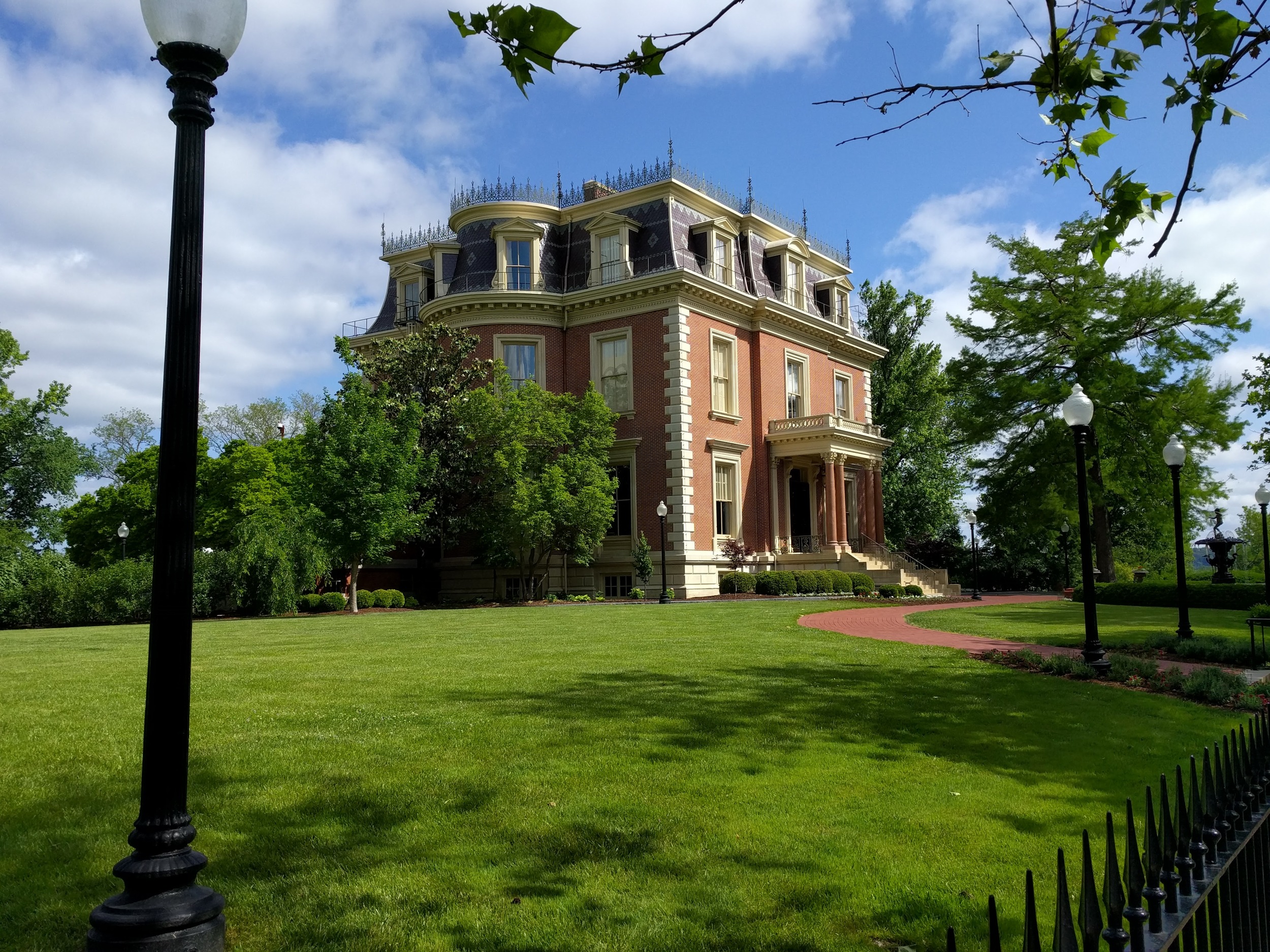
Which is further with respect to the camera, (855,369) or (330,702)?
(855,369)

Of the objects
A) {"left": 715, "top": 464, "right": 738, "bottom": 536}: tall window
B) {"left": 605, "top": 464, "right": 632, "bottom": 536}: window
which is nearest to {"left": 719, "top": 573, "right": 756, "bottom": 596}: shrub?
{"left": 715, "top": 464, "right": 738, "bottom": 536}: tall window

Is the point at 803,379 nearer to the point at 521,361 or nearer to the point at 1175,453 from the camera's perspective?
the point at 521,361

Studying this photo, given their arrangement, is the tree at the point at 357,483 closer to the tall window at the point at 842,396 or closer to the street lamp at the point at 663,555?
the street lamp at the point at 663,555

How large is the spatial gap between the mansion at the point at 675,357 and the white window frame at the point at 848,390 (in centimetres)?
275

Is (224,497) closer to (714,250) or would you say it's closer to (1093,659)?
(714,250)

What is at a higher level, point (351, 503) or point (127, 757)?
point (351, 503)

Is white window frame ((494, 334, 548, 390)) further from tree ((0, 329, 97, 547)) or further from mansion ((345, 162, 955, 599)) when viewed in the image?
tree ((0, 329, 97, 547))

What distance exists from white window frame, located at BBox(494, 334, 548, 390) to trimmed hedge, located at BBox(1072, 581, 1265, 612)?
65.9ft

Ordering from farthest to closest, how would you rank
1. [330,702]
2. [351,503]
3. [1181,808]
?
[351,503] < [330,702] < [1181,808]

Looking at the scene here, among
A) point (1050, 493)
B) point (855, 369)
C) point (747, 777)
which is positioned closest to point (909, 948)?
point (747, 777)

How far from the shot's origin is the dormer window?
35094 millimetres

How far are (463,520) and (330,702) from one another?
23.9 metres

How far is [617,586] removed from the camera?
3466 centimetres

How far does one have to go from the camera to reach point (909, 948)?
3889 millimetres
